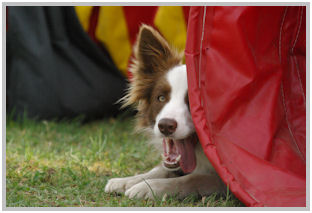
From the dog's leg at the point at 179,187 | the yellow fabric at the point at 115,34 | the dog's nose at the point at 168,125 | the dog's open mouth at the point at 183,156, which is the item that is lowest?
the dog's leg at the point at 179,187

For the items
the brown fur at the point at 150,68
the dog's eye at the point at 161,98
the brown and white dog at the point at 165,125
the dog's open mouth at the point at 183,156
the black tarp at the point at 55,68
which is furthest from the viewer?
the black tarp at the point at 55,68

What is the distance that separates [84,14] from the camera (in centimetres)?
580

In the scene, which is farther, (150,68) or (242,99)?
(150,68)

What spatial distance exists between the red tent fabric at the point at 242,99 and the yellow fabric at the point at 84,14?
10.2 feet

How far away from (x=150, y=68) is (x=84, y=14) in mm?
2307

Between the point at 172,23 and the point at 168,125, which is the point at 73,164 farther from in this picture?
the point at 172,23

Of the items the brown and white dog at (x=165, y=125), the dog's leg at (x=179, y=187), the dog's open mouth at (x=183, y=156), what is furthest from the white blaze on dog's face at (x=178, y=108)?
the dog's leg at (x=179, y=187)

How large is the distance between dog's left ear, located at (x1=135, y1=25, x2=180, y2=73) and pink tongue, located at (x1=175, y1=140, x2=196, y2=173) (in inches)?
29.1

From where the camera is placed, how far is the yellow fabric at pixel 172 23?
17.2 feet

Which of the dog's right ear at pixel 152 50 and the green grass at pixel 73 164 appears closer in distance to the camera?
the green grass at pixel 73 164

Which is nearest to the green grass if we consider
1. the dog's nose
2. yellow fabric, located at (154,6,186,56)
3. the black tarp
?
the black tarp

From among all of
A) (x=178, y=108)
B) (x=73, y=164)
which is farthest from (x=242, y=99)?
(x=73, y=164)

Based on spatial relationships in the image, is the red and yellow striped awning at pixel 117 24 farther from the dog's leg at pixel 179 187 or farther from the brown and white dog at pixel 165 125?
the dog's leg at pixel 179 187

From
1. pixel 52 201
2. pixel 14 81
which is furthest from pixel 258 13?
pixel 14 81
